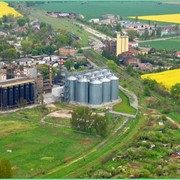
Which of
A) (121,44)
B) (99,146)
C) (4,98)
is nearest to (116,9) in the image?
(121,44)

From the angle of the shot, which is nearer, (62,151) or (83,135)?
(62,151)

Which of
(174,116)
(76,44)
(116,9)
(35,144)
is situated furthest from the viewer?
(116,9)

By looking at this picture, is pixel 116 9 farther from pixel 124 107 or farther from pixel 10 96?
pixel 10 96

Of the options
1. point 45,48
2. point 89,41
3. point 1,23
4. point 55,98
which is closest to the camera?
point 55,98

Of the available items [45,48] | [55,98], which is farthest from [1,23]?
[55,98]

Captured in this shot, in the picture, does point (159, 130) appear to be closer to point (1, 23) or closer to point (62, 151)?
point (62, 151)

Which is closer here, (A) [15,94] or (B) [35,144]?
(B) [35,144]
